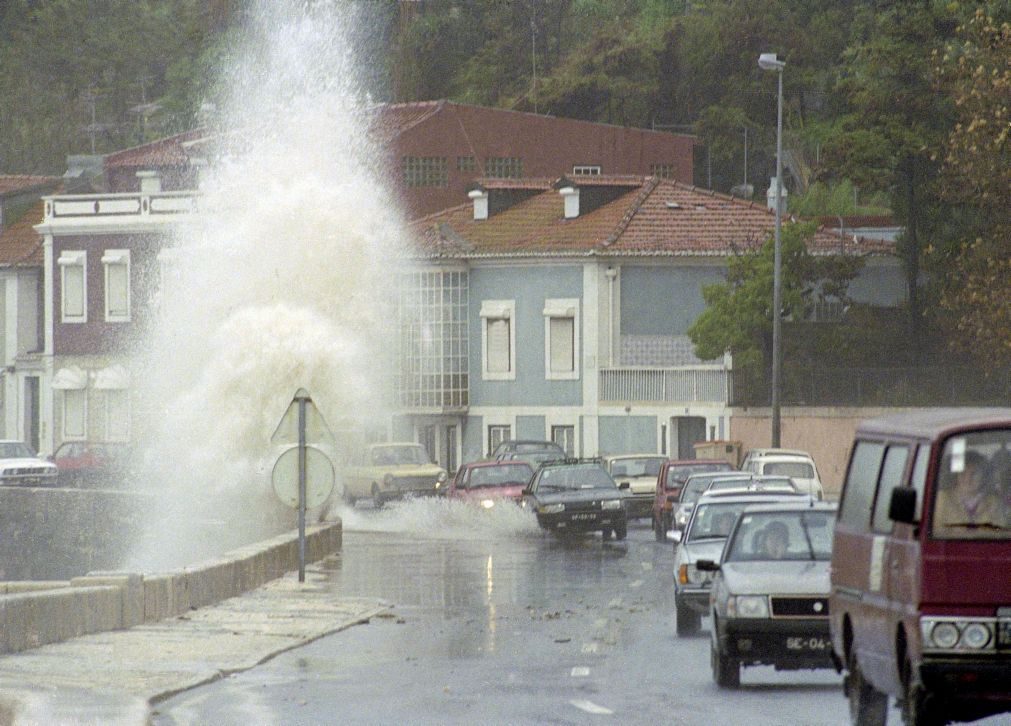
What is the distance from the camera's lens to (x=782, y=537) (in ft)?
65.9

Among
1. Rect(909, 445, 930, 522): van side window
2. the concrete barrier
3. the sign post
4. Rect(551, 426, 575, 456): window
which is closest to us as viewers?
Rect(909, 445, 930, 522): van side window

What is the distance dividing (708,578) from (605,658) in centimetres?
242

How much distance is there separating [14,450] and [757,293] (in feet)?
77.8

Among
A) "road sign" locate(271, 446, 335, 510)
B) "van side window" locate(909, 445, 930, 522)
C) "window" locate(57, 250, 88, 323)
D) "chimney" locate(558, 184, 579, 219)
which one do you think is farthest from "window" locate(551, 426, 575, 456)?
"van side window" locate(909, 445, 930, 522)

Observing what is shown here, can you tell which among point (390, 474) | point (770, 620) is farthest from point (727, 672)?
point (390, 474)

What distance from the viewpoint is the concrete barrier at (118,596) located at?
20953mm

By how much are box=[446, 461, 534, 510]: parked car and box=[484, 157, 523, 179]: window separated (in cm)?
3230

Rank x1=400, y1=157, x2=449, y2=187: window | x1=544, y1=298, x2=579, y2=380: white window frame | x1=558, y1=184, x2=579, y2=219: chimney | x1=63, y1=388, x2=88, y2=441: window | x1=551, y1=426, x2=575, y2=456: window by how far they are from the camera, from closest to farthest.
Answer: x1=551, y1=426, x2=575, y2=456: window < x1=544, y1=298, x2=579, y2=380: white window frame < x1=558, y1=184, x2=579, y2=219: chimney < x1=63, y1=388, x2=88, y2=441: window < x1=400, y1=157, x2=449, y2=187: window

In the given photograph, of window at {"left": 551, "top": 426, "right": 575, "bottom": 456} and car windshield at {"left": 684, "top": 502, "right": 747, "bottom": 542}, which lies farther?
window at {"left": 551, "top": 426, "right": 575, "bottom": 456}

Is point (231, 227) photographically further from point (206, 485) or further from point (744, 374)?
point (744, 374)

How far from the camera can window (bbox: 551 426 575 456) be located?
70.1 meters

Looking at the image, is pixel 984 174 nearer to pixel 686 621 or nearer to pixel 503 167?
pixel 503 167

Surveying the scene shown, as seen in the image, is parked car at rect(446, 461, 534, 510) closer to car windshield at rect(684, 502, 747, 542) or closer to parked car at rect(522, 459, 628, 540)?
parked car at rect(522, 459, 628, 540)

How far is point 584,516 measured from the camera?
143 feet
